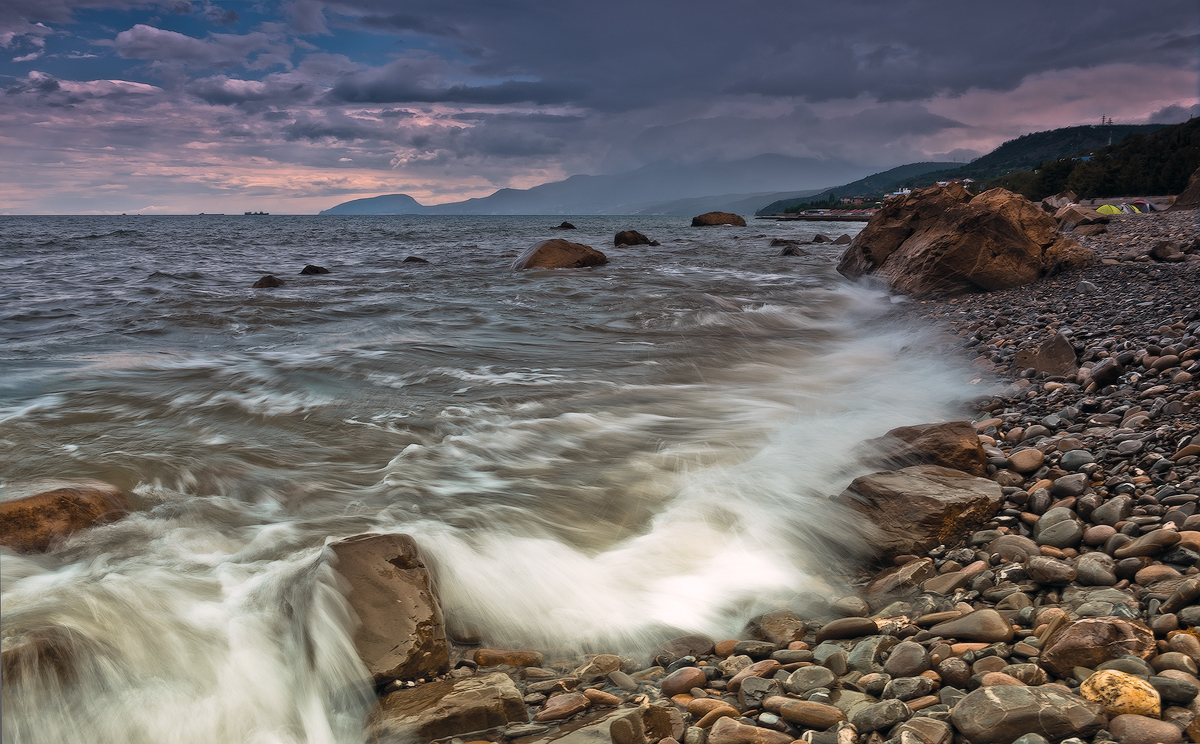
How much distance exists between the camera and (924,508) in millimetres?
3578

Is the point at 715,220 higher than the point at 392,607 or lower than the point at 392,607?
higher

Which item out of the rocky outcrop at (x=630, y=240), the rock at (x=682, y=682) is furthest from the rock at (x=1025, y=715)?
the rocky outcrop at (x=630, y=240)

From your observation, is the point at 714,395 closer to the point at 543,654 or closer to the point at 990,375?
the point at 990,375

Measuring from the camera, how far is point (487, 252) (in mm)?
28094

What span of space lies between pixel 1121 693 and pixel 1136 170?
58882 millimetres

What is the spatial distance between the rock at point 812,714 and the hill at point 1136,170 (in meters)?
54.9

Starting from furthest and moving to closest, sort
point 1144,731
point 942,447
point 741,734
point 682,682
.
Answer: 1. point 942,447
2. point 682,682
3. point 741,734
4. point 1144,731

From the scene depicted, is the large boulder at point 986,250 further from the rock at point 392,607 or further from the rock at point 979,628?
the rock at point 392,607

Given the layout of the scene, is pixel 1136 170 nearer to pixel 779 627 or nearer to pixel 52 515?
pixel 779 627

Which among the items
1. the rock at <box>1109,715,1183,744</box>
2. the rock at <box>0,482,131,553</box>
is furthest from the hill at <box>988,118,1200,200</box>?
the rock at <box>0,482,131,553</box>

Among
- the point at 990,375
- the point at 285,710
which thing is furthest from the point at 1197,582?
the point at 990,375

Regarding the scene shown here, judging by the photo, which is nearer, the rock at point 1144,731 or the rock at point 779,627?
the rock at point 1144,731

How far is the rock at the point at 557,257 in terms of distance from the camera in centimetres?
1981

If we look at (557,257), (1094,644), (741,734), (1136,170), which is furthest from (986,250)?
(1136,170)
